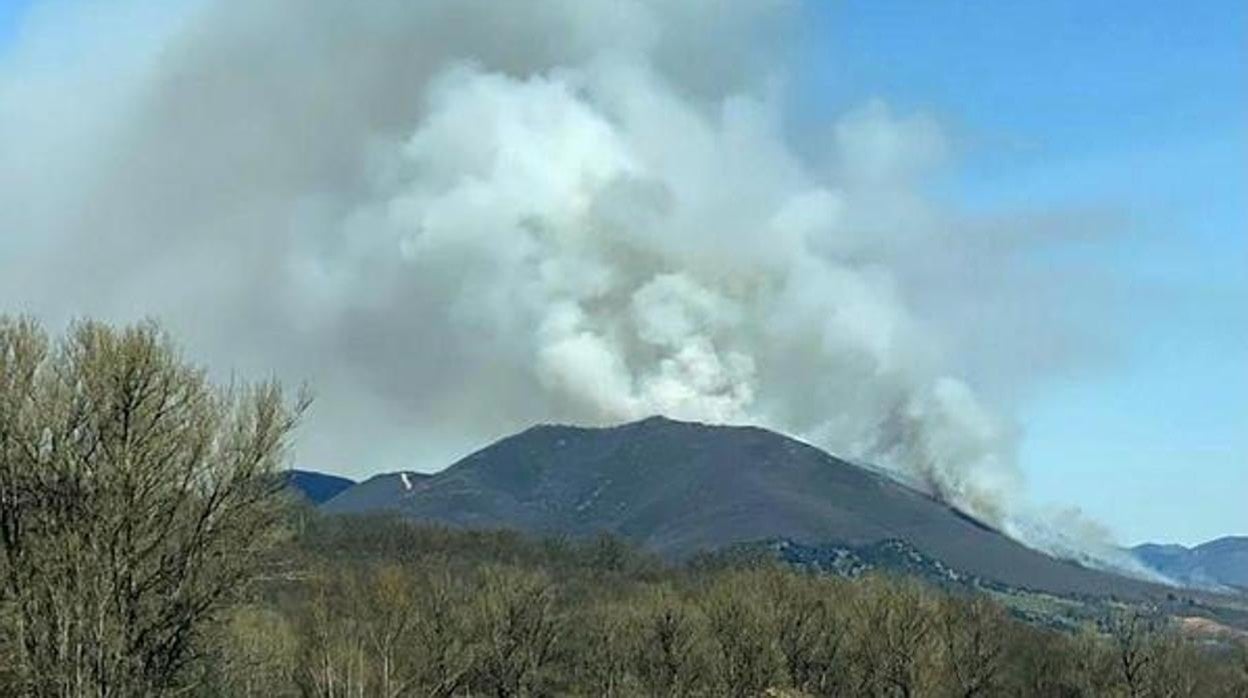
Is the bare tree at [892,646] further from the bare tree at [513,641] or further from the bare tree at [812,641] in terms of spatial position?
the bare tree at [513,641]

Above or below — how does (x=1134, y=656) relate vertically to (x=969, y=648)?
below

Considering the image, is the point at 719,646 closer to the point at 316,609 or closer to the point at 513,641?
the point at 513,641

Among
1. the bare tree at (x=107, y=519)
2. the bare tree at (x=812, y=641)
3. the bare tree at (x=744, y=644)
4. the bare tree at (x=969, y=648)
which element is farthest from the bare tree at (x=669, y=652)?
the bare tree at (x=107, y=519)

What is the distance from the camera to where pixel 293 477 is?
38812 millimetres

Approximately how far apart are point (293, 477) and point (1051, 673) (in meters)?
94.6

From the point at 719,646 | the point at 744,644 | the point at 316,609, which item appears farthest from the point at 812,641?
the point at 316,609

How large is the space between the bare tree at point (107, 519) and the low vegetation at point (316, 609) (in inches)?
2.0

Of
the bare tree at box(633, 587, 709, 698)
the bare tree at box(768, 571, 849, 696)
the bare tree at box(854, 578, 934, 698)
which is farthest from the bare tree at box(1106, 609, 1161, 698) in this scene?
the bare tree at box(633, 587, 709, 698)

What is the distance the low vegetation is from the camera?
118 ft

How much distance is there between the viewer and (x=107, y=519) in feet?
119

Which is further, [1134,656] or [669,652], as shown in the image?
[1134,656]

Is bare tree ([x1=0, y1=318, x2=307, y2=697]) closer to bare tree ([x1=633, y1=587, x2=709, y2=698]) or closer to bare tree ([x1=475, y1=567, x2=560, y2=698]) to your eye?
bare tree ([x1=633, y1=587, x2=709, y2=698])

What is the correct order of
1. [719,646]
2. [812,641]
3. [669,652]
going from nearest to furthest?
[669,652], [719,646], [812,641]

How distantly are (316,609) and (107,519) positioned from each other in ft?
240
